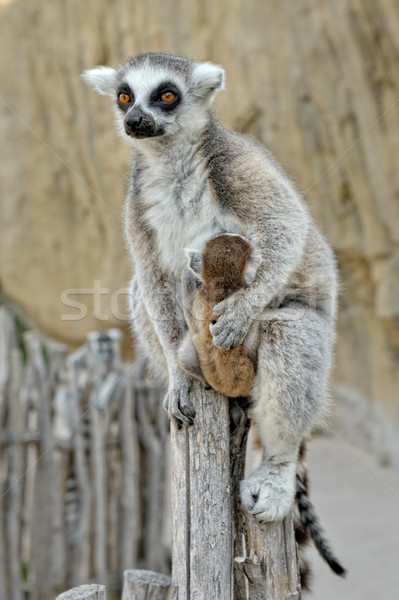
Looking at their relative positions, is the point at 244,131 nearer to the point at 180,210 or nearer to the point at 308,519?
the point at 180,210

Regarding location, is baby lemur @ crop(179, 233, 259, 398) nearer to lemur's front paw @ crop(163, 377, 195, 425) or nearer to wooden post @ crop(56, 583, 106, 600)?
lemur's front paw @ crop(163, 377, 195, 425)

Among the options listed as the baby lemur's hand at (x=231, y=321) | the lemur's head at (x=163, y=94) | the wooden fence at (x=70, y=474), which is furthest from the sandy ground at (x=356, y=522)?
the lemur's head at (x=163, y=94)

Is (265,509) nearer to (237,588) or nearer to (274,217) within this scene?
(237,588)

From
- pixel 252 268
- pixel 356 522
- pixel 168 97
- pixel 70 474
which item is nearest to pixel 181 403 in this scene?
pixel 252 268

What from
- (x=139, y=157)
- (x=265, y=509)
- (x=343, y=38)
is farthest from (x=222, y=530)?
(x=343, y=38)

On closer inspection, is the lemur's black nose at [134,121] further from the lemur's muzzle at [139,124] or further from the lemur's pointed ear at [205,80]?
the lemur's pointed ear at [205,80]

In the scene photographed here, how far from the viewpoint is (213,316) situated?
2.76 metres

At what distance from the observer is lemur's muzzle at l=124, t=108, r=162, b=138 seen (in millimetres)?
3029

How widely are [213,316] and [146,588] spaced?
1.08 meters

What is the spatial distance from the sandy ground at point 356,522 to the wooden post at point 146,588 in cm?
264

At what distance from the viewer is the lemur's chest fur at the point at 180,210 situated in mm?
2998

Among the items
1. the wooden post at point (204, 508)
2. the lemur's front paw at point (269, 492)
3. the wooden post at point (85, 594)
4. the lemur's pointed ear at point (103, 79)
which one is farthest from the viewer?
the lemur's pointed ear at point (103, 79)

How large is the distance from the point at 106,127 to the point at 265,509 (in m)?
8.04

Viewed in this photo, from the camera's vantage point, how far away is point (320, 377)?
2.89 meters
